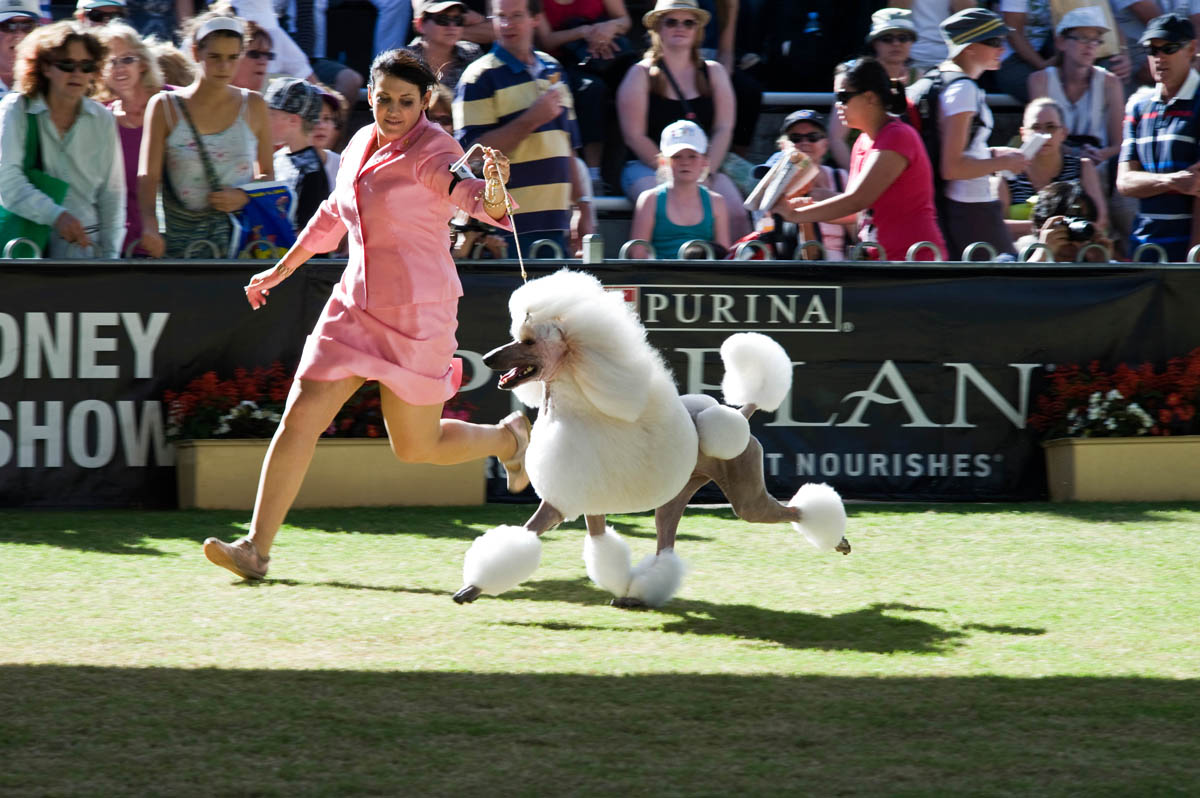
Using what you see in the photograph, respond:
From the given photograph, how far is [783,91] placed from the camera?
1074 centimetres

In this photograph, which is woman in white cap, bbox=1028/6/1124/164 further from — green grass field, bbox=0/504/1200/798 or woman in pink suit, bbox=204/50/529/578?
woman in pink suit, bbox=204/50/529/578

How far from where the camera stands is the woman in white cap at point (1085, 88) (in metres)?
9.98

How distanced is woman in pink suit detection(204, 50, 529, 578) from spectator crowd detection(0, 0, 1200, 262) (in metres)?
2.04

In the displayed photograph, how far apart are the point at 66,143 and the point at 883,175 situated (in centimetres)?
391

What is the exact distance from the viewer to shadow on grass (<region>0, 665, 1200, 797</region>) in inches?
131

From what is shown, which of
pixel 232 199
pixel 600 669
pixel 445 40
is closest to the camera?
pixel 600 669

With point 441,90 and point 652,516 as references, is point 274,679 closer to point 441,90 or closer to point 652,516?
point 652,516

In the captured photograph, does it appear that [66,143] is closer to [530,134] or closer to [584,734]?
[530,134]

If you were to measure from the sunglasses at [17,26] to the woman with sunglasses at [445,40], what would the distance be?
2.09 m

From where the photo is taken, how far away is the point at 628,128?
363 inches

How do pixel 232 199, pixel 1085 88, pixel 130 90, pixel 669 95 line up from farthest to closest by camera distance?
pixel 1085 88 < pixel 669 95 < pixel 130 90 < pixel 232 199

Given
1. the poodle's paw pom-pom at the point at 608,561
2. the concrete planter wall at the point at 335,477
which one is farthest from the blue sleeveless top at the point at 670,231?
the poodle's paw pom-pom at the point at 608,561

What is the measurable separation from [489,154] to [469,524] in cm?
248

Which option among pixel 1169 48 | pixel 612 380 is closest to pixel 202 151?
pixel 612 380
